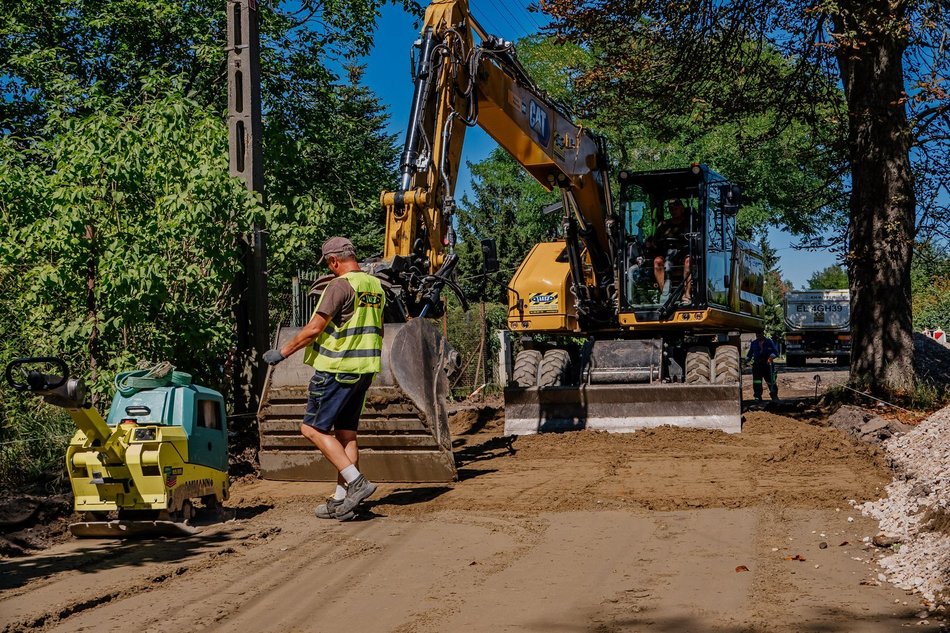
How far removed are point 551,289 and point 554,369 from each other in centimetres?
122

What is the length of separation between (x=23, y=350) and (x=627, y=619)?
7.56 meters

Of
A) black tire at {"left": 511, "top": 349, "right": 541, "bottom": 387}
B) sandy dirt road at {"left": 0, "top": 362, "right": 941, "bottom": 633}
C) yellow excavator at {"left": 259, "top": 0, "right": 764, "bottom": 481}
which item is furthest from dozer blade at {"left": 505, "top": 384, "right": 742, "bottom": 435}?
sandy dirt road at {"left": 0, "top": 362, "right": 941, "bottom": 633}

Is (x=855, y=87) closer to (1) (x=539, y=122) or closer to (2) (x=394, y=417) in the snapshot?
(1) (x=539, y=122)

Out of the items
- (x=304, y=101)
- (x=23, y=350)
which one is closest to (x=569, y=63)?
(x=304, y=101)

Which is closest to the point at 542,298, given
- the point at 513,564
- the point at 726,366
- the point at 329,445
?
the point at 726,366

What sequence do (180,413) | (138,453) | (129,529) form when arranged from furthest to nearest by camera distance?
(180,413)
(129,529)
(138,453)

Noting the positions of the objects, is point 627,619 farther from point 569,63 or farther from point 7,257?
point 569,63

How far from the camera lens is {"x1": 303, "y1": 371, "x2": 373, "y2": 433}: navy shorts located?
771 cm

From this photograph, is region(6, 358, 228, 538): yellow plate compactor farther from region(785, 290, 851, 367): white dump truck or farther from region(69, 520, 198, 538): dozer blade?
region(785, 290, 851, 367): white dump truck

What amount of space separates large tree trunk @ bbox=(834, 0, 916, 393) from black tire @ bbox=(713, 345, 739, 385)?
2.37 metres

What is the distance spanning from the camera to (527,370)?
15008 millimetres

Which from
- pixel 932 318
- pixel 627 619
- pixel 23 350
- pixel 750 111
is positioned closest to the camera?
pixel 627 619

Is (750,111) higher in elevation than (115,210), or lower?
higher

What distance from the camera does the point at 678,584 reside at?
5.35 metres
